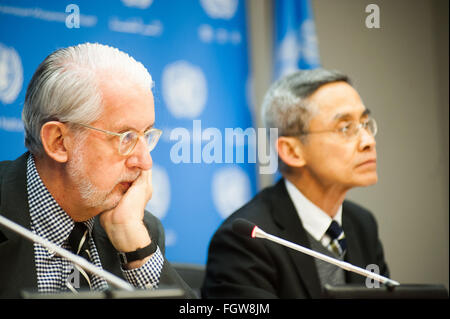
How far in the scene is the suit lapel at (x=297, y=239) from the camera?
187cm

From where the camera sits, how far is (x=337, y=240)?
201 cm

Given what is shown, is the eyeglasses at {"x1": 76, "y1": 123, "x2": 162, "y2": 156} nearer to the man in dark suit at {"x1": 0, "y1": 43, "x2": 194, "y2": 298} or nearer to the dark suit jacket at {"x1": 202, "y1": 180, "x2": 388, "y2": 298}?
the man in dark suit at {"x1": 0, "y1": 43, "x2": 194, "y2": 298}

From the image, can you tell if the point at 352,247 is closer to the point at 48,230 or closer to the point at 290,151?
the point at 290,151

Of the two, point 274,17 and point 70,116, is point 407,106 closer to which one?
point 274,17

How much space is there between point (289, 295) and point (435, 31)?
1239 mm

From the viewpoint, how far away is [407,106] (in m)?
2.26

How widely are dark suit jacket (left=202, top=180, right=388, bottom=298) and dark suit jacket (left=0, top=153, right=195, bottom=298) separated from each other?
0.34 meters

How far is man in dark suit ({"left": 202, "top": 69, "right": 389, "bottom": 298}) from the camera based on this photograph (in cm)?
187

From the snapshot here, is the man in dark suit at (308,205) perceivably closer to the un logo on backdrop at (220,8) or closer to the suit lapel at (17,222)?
the un logo on backdrop at (220,8)

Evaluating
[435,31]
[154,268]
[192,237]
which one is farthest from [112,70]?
[435,31]
